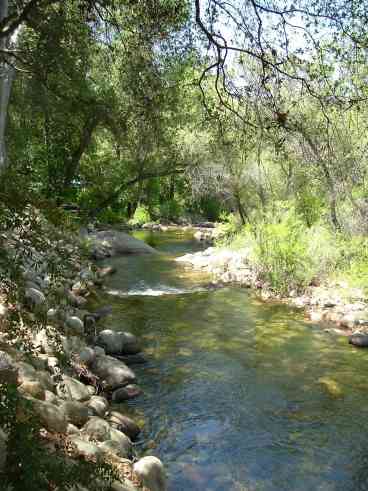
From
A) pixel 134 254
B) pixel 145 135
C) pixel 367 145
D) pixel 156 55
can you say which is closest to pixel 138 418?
pixel 145 135

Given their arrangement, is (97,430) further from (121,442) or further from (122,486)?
(122,486)

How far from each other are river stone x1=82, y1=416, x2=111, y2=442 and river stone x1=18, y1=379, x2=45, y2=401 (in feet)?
1.96

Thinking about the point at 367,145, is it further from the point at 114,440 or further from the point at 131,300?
the point at 114,440

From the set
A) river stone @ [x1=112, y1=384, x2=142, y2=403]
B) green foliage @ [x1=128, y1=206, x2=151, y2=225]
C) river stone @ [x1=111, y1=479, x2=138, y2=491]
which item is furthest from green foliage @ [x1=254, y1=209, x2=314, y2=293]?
green foliage @ [x1=128, y1=206, x2=151, y2=225]

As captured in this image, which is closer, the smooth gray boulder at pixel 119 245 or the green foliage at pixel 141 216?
the smooth gray boulder at pixel 119 245

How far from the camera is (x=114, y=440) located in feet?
17.9

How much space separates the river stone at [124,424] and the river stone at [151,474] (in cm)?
120

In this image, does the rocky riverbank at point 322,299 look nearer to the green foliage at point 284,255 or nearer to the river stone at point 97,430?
the green foliage at point 284,255

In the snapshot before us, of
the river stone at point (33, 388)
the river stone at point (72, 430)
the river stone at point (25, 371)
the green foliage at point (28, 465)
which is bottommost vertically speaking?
the river stone at point (72, 430)

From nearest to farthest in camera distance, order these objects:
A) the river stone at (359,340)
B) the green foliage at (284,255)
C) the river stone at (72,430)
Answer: the river stone at (72,430), the river stone at (359,340), the green foliage at (284,255)

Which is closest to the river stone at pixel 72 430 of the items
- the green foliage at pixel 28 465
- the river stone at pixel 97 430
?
the river stone at pixel 97 430

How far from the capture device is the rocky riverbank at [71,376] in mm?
3781

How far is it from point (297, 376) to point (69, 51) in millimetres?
6424

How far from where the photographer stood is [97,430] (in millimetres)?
5383
